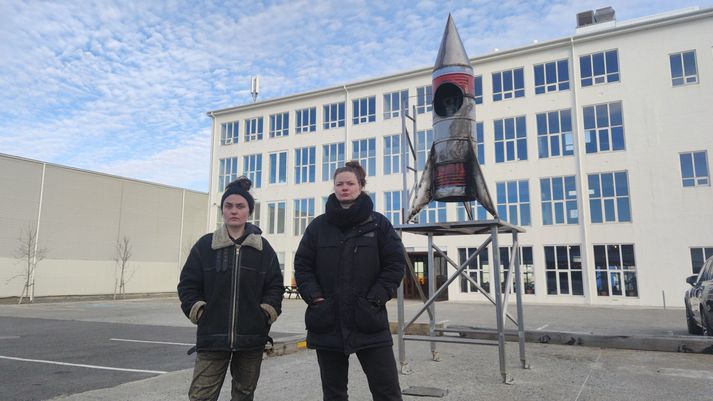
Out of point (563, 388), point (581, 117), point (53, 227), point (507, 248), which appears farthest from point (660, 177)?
point (53, 227)

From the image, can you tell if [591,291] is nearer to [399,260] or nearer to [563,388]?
[563,388]

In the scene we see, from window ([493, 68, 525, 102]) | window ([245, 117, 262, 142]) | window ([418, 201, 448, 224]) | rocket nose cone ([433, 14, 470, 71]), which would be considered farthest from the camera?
window ([245, 117, 262, 142])

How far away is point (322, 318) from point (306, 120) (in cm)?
3471

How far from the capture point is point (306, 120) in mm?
37312

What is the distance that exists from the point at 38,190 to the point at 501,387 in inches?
1297

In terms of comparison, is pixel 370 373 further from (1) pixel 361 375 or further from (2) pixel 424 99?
(2) pixel 424 99

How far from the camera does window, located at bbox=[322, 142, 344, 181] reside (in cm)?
3522

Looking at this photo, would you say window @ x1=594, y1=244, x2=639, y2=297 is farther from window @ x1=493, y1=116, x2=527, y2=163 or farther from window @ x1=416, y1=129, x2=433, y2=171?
window @ x1=416, y1=129, x2=433, y2=171

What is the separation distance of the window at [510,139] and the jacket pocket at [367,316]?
27241mm

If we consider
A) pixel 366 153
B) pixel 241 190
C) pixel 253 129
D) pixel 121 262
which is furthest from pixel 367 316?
pixel 253 129

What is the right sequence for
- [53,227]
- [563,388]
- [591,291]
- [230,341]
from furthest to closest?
[53,227] < [591,291] < [563,388] < [230,341]

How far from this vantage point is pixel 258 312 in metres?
3.68

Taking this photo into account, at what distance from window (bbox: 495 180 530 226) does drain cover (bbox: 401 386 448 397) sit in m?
23.7

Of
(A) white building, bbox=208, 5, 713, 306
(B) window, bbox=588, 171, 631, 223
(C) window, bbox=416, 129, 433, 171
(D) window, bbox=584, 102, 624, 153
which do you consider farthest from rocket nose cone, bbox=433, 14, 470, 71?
(C) window, bbox=416, 129, 433, 171
